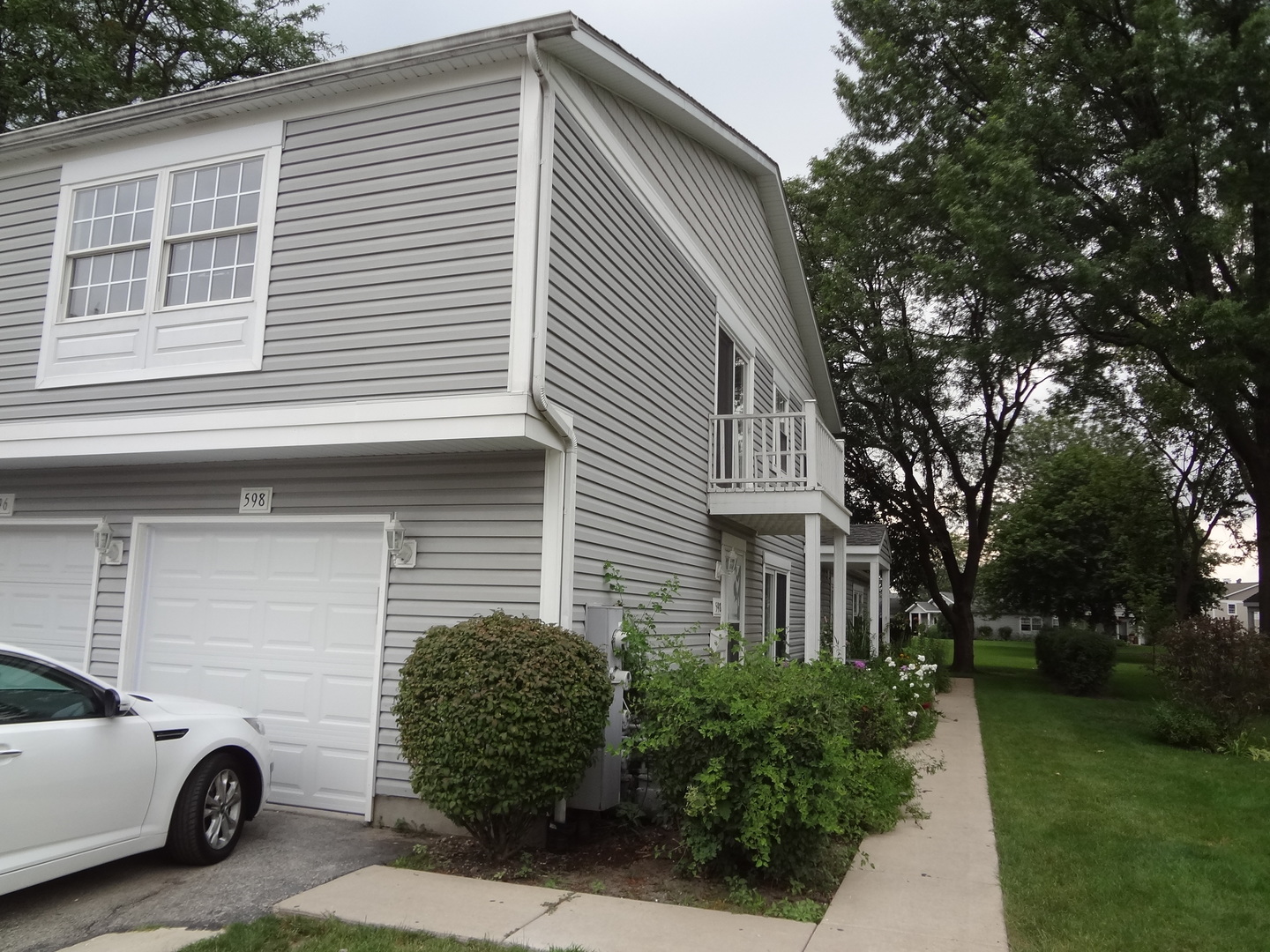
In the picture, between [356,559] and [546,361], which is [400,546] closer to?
[356,559]

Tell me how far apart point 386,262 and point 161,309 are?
2.19 metres

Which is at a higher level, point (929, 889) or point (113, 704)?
point (113, 704)

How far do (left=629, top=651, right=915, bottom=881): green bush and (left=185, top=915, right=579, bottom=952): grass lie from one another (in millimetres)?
1498

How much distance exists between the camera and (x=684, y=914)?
506cm

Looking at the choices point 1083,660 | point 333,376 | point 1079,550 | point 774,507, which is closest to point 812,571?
point 774,507

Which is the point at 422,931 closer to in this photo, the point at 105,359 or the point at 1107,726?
the point at 105,359

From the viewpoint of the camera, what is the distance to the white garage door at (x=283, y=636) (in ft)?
23.3

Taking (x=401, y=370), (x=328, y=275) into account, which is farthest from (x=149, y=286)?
(x=401, y=370)

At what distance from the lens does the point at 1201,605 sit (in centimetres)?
3238

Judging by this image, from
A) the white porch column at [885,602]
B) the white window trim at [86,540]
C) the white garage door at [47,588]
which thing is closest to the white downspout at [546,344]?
the white window trim at [86,540]

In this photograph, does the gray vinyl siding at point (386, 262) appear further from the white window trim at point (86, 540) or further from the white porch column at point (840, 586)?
the white porch column at point (840, 586)

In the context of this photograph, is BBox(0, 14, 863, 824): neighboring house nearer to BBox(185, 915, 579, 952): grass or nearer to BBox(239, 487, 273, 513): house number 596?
BBox(239, 487, 273, 513): house number 596

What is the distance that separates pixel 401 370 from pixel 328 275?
1.12 metres

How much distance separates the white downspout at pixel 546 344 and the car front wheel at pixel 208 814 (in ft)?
7.72
